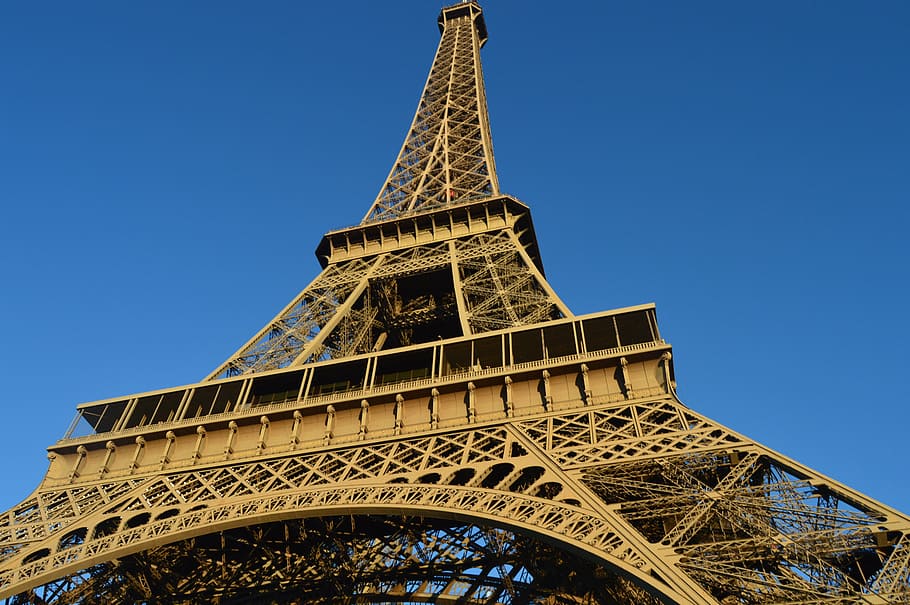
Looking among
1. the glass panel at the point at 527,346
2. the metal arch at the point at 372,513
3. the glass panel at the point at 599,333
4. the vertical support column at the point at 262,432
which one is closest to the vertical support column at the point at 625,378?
the glass panel at the point at 599,333

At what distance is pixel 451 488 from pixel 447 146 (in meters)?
28.8

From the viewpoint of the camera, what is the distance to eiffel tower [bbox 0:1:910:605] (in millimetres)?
15047

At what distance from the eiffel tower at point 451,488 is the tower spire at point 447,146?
9927mm

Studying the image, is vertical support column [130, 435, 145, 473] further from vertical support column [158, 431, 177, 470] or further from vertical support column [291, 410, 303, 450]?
vertical support column [291, 410, 303, 450]

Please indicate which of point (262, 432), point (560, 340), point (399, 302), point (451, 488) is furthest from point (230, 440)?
point (399, 302)

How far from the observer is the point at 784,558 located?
48.5 ft

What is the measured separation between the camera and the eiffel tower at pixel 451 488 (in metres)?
15.0

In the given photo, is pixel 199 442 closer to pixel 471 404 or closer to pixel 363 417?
pixel 363 417

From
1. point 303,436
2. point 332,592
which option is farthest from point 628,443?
point 332,592

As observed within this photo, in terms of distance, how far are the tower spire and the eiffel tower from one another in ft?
32.6

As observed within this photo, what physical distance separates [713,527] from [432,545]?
913 cm

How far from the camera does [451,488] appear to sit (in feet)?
59.6

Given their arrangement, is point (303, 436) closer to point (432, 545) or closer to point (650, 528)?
point (432, 545)

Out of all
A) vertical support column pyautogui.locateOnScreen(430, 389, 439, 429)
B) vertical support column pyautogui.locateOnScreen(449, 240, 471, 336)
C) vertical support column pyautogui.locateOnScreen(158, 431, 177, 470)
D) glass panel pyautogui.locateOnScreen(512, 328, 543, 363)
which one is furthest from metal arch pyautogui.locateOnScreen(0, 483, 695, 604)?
vertical support column pyautogui.locateOnScreen(449, 240, 471, 336)
